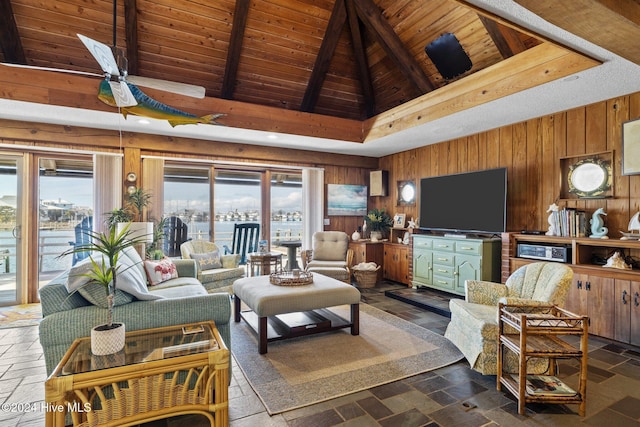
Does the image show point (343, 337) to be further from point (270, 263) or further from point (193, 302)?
point (270, 263)

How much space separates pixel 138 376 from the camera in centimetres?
161

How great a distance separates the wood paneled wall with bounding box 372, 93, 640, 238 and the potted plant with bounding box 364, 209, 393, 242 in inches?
48.0

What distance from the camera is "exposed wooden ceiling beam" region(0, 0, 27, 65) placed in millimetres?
3467

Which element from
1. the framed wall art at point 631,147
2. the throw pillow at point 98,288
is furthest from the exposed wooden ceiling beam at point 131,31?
the framed wall art at point 631,147

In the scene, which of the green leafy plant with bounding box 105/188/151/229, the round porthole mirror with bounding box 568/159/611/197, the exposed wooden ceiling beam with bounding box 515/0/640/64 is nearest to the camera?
the exposed wooden ceiling beam with bounding box 515/0/640/64

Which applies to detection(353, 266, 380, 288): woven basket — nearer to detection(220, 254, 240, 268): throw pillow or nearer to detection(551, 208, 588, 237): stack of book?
detection(220, 254, 240, 268): throw pillow

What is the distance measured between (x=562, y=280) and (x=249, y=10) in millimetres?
4366

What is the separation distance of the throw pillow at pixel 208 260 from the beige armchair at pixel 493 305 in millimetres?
3162

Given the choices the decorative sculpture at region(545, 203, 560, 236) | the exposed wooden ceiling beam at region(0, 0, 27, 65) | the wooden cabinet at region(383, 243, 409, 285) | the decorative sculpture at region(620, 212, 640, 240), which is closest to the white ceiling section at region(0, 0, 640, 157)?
the exposed wooden ceiling beam at region(0, 0, 27, 65)

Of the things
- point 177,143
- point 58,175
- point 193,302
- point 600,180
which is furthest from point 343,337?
point 58,175

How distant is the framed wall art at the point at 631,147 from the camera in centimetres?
322

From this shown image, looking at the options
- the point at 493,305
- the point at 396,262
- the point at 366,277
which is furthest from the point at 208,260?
the point at 493,305

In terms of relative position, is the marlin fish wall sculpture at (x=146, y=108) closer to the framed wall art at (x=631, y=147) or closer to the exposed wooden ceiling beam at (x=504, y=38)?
the exposed wooden ceiling beam at (x=504, y=38)

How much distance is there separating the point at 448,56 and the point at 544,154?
171 cm
